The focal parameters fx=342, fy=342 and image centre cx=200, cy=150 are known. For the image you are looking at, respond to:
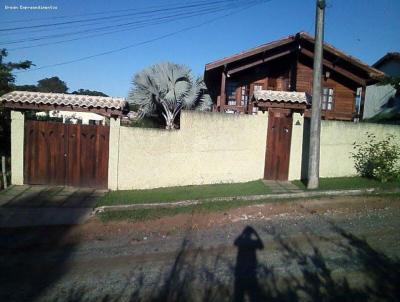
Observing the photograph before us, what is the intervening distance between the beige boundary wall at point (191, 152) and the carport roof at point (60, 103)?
1.71 feet

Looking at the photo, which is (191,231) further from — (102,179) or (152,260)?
(102,179)

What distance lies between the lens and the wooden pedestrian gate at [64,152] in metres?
9.97

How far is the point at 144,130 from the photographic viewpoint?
10.1m

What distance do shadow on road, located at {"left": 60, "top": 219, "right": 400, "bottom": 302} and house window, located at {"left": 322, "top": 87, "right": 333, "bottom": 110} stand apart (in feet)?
36.9

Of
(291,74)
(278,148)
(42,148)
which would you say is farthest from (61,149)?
(291,74)

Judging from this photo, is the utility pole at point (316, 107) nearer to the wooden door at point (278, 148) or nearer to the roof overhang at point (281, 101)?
the roof overhang at point (281, 101)

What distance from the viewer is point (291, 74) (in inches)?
616

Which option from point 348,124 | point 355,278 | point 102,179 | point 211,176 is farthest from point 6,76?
point 355,278

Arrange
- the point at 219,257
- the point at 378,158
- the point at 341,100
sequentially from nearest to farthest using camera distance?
1. the point at 219,257
2. the point at 378,158
3. the point at 341,100

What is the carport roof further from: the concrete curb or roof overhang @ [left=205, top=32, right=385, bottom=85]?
roof overhang @ [left=205, top=32, right=385, bottom=85]

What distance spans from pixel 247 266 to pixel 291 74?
12.4 m

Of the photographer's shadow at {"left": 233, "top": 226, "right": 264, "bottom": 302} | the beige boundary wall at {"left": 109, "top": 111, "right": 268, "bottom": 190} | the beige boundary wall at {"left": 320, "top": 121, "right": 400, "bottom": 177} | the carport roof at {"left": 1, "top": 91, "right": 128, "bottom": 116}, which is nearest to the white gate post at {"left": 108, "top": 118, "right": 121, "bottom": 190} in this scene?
the beige boundary wall at {"left": 109, "top": 111, "right": 268, "bottom": 190}

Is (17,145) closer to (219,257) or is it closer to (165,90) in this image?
(219,257)

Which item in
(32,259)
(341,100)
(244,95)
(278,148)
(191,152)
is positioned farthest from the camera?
(244,95)
